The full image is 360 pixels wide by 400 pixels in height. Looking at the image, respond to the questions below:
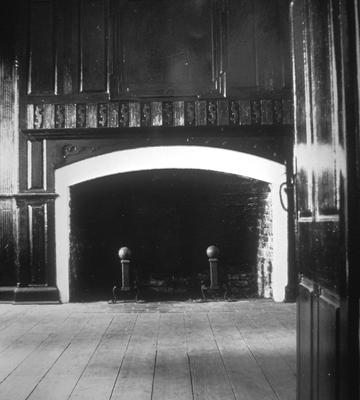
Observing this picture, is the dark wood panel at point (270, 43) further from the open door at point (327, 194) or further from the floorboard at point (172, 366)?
the open door at point (327, 194)

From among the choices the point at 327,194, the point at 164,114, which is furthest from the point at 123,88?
the point at 327,194

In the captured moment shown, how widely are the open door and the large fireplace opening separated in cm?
366

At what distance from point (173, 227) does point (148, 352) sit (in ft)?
8.58

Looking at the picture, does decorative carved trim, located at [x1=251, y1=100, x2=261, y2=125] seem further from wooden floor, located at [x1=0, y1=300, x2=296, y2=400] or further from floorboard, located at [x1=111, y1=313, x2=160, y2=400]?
floorboard, located at [x1=111, y1=313, x2=160, y2=400]

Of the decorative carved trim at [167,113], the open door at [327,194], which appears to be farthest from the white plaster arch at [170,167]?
the open door at [327,194]

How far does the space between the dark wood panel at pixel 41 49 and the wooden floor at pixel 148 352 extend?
8.70 ft

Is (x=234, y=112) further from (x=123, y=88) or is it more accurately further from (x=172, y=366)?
(x=172, y=366)

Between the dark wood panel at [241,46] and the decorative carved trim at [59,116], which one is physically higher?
the dark wood panel at [241,46]

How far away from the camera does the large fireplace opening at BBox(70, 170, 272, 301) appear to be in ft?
19.6

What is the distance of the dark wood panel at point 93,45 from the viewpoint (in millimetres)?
5730

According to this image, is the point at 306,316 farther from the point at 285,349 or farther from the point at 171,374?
the point at 285,349

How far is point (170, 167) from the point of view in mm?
5910

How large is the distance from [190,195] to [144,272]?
1140 mm

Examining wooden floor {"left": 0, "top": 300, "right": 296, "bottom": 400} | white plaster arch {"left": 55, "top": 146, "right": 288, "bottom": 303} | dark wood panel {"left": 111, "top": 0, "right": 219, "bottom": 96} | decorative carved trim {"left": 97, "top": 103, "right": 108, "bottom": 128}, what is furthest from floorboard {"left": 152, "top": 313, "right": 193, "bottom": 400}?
dark wood panel {"left": 111, "top": 0, "right": 219, "bottom": 96}
